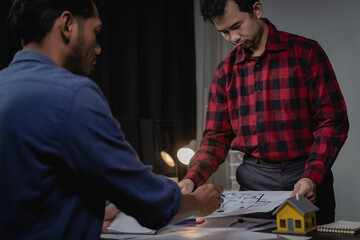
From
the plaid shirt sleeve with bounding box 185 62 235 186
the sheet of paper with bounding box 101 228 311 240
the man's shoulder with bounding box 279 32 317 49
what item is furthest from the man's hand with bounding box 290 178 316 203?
the man's shoulder with bounding box 279 32 317 49

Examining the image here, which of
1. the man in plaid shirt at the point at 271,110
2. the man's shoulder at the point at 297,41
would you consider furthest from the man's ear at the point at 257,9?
the man's shoulder at the point at 297,41

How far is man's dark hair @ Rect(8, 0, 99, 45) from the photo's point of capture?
0.82 meters

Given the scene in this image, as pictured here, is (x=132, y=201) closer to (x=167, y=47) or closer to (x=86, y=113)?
(x=86, y=113)

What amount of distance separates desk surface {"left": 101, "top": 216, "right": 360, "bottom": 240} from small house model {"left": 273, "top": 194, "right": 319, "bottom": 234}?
27mm

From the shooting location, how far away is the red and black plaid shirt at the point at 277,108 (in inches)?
60.4

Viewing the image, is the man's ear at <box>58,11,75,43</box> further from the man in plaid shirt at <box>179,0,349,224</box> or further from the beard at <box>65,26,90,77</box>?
the man in plaid shirt at <box>179,0,349,224</box>

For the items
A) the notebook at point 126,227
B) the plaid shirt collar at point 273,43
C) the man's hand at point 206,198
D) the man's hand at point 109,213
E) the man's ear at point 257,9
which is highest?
the man's ear at point 257,9

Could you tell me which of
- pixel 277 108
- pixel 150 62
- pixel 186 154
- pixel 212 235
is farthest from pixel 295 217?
pixel 150 62

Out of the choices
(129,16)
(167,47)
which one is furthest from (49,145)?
(167,47)

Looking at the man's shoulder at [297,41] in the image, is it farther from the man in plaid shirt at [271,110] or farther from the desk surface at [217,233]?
the desk surface at [217,233]

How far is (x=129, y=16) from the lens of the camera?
3.64 metres

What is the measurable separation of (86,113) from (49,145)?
0.08 m

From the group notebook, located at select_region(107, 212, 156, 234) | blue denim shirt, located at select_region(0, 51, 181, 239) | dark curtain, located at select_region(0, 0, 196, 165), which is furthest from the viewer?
dark curtain, located at select_region(0, 0, 196, 165)

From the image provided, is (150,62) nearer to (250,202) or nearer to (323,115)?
(323,115)
